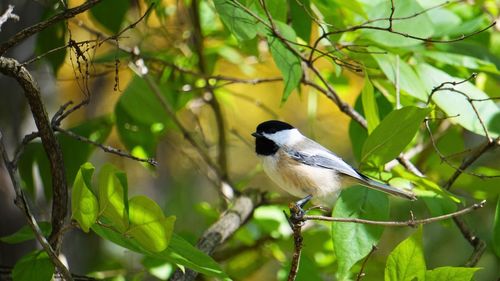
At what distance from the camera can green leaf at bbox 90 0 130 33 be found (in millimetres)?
1907

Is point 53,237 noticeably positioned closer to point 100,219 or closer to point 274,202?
point 100,219

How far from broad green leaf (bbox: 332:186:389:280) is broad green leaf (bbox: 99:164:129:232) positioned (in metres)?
0.43

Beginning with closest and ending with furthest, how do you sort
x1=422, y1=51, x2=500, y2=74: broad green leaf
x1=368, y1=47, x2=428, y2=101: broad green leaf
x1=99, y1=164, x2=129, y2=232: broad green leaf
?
x1=99, y1=164, x2=129, y2=232: broad green leaf
x1=368, y1=47, x2=428, y2=101: broad green leaf
x1=422, y1=51, x2=500, y2=74: broad green leaf

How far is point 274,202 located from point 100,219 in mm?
906

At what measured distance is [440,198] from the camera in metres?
1.58

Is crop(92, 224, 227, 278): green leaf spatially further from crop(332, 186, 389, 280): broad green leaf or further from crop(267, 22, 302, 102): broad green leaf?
crop(267, 22, 302, 102): broad green leaf

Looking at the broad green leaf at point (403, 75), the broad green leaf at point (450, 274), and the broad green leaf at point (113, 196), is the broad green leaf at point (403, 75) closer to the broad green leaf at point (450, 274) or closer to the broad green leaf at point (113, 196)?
the broad green leaf at point (450, 274)

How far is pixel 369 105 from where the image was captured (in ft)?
4.97

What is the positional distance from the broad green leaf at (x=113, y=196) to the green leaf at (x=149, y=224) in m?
0.01

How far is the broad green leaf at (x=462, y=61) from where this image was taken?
5.63 feet

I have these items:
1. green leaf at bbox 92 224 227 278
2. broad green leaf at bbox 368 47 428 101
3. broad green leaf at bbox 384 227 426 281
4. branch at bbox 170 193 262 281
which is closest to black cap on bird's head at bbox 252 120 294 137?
branch at bbox 170 193 262 281

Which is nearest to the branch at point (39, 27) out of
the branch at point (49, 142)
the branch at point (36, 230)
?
the branch at point (49, 142)

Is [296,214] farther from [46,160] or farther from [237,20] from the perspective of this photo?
[46,160]

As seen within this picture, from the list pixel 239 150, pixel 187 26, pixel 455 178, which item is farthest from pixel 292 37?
pixel 239 150
